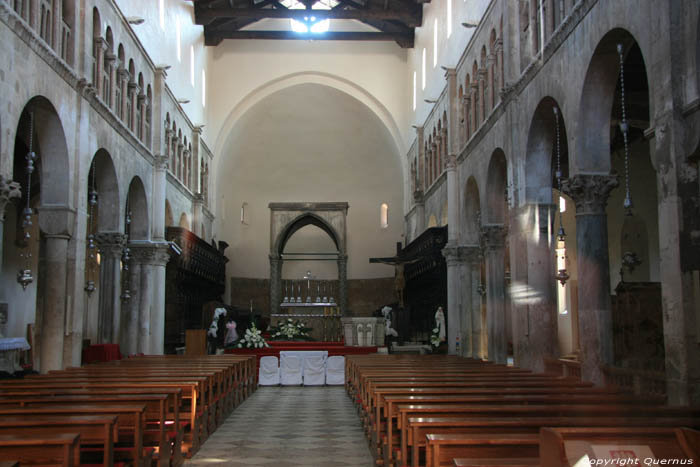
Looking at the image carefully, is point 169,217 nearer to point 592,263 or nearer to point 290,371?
point 290,371

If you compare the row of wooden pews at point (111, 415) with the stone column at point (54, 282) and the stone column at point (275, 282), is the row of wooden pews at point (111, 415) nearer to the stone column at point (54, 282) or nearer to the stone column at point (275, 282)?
the stone column at point (54, 282)

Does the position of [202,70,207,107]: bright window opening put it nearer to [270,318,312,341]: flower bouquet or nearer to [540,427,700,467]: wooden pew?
[270,318,312,341]: flower bouquet

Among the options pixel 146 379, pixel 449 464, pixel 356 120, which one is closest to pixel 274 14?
pixel 356 120

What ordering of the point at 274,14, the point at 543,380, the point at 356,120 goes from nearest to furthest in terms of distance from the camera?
the point at 543,380 < the point at 274,14 < the point at 356,120

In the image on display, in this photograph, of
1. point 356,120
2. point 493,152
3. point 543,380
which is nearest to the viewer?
point 543,380

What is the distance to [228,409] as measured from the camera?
14.4m

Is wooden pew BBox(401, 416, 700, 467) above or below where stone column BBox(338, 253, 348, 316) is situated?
below

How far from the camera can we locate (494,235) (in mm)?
19219

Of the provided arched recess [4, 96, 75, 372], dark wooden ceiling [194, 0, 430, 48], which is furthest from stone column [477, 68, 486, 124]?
arched recess [4, 96, 75, 372]

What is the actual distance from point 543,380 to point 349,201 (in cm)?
3060

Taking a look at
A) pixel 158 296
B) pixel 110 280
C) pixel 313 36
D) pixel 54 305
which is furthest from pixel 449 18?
pixel 54 305

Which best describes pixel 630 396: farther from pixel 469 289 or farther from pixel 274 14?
pixel 274 14

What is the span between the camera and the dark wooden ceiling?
3138 cm

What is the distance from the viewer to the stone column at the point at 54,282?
1461cm
